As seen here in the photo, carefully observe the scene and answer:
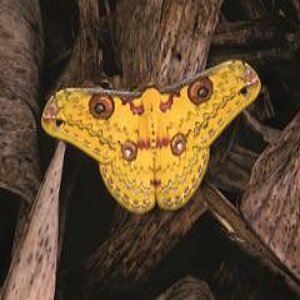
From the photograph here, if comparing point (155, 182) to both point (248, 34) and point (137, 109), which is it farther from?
point (248, 34)

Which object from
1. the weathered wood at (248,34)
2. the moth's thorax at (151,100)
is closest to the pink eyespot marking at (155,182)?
the moth's thorax at (151,100)

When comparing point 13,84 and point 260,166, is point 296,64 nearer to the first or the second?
point 260,166

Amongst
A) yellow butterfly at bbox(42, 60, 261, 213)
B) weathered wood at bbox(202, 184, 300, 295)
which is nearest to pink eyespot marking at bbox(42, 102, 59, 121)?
yellow butterfly at bbox(42, 60, 261, 213)

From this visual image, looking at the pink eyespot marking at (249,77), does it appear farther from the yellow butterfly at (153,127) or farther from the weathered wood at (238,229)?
the weathered wood at (238,229)

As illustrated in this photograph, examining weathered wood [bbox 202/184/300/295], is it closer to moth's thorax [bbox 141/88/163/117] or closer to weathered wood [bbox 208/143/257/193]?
weathered wood [bbox 208/143/257/193]

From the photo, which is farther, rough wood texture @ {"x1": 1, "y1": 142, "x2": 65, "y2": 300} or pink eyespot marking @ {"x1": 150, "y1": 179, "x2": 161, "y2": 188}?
pink eyespot marking @ {"x1": 150, "y1": 179, "x2": 161, "y2": 188}

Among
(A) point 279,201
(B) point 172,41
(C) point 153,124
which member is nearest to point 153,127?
(C) point 153,124
